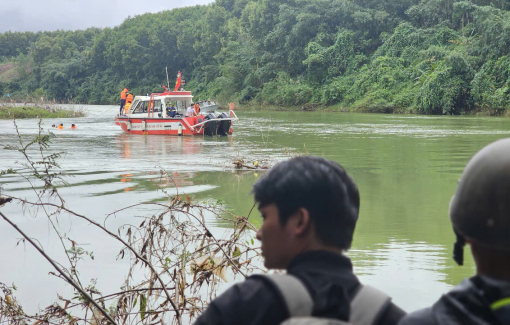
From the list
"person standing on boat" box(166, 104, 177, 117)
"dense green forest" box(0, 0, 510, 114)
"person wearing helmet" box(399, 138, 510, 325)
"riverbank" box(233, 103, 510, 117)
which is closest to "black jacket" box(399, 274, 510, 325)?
"person wearing helmet" box(399, 138, 510, 325)

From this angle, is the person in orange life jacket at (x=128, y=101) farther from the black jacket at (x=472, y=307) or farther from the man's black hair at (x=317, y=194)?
the black jacket at (x=472, y=307)

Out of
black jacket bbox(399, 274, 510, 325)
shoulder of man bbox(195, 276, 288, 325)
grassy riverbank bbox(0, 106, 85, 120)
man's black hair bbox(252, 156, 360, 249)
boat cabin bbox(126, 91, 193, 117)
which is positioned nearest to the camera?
black jacket bbox(399, 274, 510, 325)

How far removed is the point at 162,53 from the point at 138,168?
2859 inches

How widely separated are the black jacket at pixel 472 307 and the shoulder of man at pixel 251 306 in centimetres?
28

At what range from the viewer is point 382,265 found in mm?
5926

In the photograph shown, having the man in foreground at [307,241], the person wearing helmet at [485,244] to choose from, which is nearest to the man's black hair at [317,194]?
the man in foreground at [307,241]

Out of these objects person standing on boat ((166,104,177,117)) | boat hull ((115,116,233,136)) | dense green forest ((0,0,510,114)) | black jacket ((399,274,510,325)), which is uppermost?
dense green forest ((0,0,510,114))

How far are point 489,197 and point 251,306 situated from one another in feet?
1.84

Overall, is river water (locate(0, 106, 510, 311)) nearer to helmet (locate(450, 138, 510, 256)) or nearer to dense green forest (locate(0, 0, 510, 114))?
helmet (locate(450, 138, 510, 256))

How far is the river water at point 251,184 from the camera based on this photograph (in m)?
5.69

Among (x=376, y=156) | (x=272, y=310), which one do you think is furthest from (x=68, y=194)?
(x=272, y=310)

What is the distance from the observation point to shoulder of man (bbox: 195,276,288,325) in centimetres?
140

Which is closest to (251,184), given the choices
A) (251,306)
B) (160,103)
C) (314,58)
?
(251,306)

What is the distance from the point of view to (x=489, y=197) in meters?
1.29
